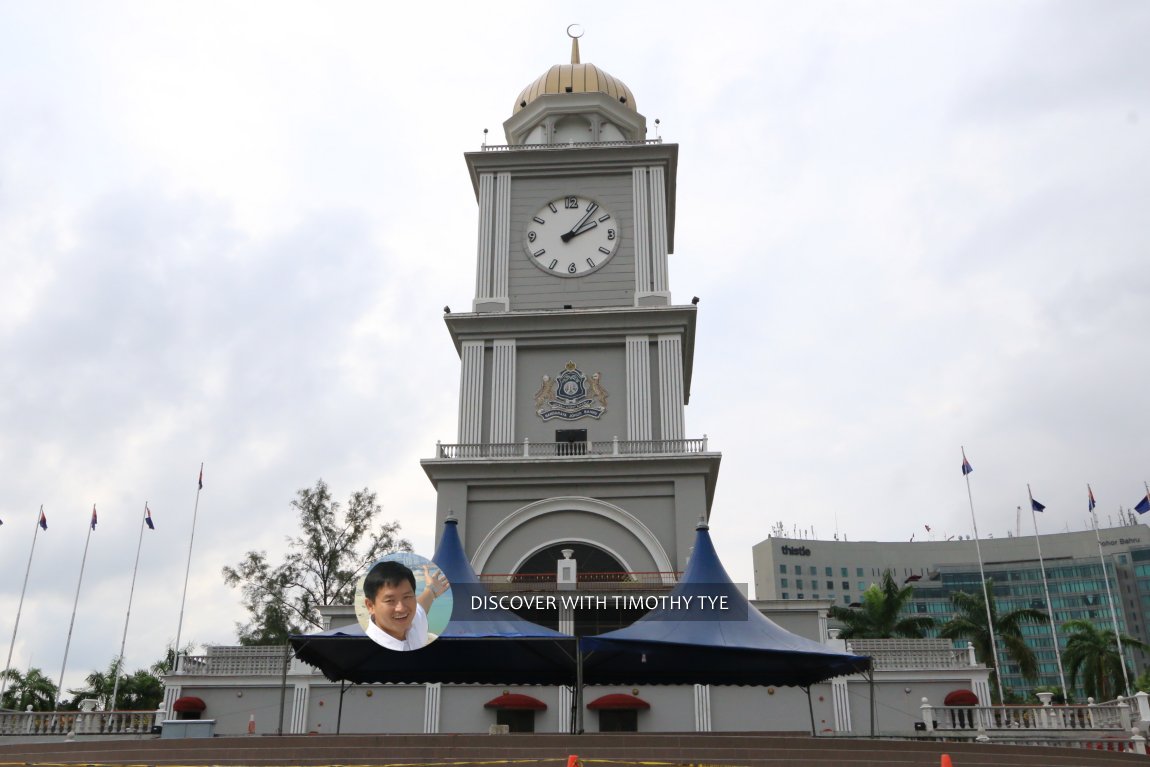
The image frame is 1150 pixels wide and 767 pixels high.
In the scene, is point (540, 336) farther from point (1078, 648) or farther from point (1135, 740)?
point (1078, 648)

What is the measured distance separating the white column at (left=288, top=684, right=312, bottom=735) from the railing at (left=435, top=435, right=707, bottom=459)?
25.5ft

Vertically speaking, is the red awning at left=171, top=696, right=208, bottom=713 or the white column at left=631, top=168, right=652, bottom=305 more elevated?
the white column at left=631, top=168, right=652, bottom=305

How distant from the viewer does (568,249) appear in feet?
121

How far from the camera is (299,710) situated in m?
29.2

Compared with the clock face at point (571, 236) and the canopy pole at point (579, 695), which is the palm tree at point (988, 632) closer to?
the clock face at point (571, 236)

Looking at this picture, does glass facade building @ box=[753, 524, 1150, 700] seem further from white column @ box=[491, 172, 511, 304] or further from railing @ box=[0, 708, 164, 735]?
railing @ box=[0, 708, 164, 735]

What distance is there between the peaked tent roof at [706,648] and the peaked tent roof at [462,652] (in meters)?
0.95

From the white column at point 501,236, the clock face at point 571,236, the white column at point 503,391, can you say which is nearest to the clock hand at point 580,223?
the clock face at point 571,236

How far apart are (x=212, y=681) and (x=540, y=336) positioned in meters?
14.6

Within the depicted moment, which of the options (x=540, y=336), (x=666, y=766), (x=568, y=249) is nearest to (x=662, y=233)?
(x=568, y=249)

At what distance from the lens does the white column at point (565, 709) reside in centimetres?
2823

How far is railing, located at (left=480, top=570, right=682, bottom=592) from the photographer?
29172 mm

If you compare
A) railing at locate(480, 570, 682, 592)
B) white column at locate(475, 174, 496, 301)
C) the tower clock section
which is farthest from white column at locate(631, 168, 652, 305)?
railing at locate(480, 570, 682, 592)

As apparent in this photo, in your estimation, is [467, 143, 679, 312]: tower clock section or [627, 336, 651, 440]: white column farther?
[467, 143, 679, 312]: tower clock section
